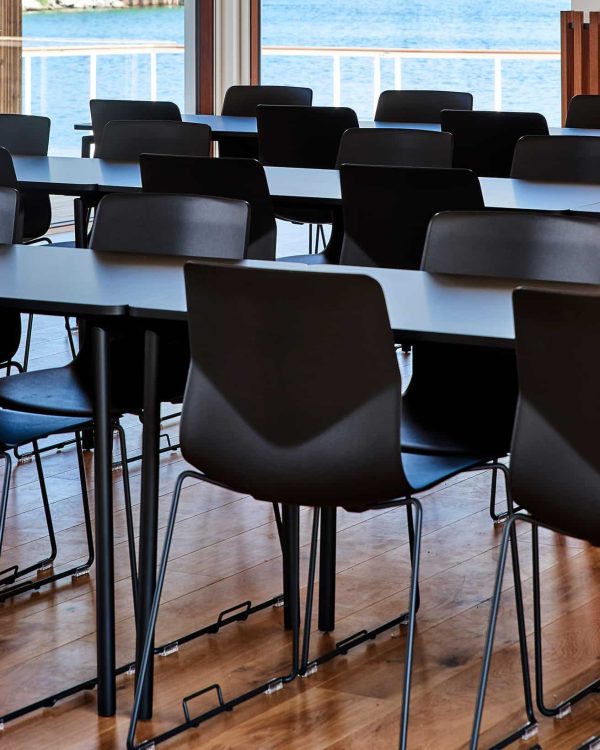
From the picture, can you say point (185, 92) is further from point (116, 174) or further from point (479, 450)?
point (479, 450)

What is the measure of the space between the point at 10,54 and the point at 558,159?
15.0 ft

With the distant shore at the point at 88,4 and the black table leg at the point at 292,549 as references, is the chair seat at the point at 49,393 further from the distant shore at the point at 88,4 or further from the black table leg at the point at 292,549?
the distant shore at the point at 88,4

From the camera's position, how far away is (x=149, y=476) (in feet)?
9.12

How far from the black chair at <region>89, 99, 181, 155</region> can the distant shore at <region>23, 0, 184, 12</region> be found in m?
1.96

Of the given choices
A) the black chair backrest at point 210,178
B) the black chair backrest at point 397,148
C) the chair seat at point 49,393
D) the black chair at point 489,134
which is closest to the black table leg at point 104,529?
the chair seat at point 49,393

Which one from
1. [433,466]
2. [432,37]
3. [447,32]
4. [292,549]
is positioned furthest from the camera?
[432,37]

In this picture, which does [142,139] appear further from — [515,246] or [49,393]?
[515,246]

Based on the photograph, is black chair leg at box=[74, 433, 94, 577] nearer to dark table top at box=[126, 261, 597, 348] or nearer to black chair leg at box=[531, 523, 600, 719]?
dark table top at box=[126, 261, 597, 348]

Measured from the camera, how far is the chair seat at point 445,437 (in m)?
2.90

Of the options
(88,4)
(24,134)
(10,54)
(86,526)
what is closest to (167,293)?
(86,526)

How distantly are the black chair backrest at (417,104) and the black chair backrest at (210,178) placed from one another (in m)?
3.13

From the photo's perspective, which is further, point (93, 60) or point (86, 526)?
point (93, 60)

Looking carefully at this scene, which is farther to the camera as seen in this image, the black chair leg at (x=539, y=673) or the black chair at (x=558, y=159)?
the black chair at (x=558, y=159)

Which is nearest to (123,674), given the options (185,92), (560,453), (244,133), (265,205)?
(560,453)
